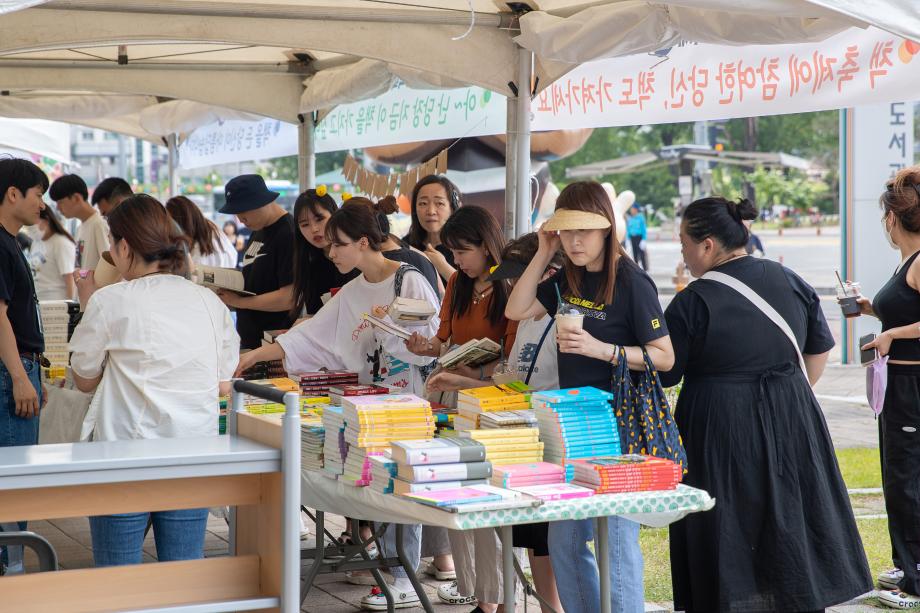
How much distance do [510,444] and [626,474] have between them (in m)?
0.34

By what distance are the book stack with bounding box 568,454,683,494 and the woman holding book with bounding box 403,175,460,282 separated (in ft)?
7.90

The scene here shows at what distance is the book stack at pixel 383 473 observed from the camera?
2.80m

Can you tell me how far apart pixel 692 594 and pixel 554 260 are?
3.96 ft

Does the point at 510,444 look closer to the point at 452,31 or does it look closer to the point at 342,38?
the point at 452,31

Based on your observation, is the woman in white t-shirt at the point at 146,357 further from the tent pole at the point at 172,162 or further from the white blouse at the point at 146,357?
the tent pole at the point at 172,162

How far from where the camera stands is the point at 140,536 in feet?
10.0

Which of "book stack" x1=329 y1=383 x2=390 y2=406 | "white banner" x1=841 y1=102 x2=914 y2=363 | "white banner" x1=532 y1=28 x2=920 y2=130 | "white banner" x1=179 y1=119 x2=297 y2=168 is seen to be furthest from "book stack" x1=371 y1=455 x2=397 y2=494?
"white banner" x1=841 y1=102 x2=914 y2=363

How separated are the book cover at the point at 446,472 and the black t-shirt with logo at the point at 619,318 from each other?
609mm

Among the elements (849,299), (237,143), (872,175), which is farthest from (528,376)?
(872,175)

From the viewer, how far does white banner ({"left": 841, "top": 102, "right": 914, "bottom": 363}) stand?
10.9 m

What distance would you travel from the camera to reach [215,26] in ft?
15.9

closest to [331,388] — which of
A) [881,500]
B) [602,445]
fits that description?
[602,445]

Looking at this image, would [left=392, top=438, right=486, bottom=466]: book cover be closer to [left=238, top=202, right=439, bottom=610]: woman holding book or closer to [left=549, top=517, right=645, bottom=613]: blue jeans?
[left=549, top=517, right=645, bottom=613]: blue jeans

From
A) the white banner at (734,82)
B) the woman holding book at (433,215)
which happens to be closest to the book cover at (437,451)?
the woman holding book at (433,215)
